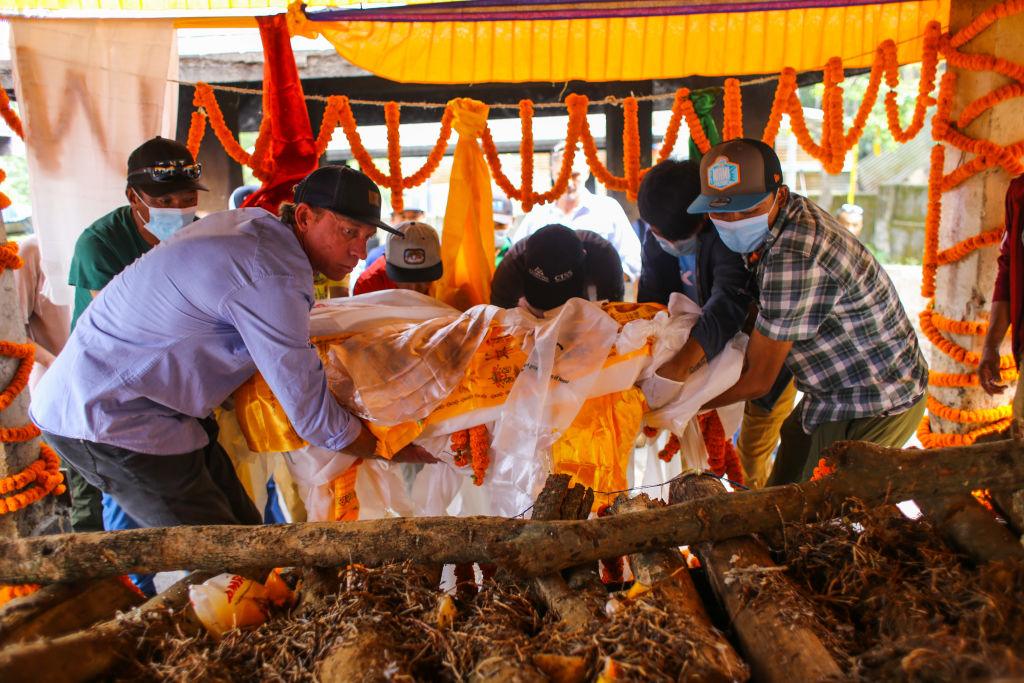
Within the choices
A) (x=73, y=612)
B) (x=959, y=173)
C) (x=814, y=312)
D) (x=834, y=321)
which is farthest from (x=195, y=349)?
(x=959, y=173)

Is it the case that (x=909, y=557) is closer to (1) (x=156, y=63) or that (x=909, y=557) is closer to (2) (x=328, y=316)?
(2) (x=328, y=316)

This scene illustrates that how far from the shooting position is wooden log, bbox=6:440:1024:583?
156 centimetres

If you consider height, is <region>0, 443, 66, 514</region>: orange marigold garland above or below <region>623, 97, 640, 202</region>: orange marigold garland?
below

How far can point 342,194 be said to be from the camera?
228 cm

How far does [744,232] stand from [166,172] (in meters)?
2.20

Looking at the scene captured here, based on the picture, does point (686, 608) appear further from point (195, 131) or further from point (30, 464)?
point (195, 131)

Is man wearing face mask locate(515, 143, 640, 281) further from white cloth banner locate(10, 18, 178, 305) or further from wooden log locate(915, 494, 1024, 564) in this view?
wooden log locate(915, 494, 1024, 564)

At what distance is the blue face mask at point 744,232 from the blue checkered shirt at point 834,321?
5 centimetres

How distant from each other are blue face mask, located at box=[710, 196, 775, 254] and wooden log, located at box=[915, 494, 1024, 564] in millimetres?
1128

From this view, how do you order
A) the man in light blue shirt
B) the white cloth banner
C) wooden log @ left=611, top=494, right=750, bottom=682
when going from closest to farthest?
1. wooden log @ left=611, top=494, right=750, bottom=682
2. the man in light blue shirt
3. the white cloth banner

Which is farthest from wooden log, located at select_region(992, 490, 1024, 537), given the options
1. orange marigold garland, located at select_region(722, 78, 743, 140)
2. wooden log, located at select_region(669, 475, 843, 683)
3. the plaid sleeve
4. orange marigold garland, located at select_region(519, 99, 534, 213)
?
orange marigold garland, located at select_region(519, 99, 534, 213)

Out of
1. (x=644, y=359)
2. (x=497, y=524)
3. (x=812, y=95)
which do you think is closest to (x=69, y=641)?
(x=497, y=524)

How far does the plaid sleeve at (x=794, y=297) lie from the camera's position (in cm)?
242

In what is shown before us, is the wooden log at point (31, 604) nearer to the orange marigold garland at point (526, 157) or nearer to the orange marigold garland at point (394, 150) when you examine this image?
the orange marigold garland at point (394, 150)
